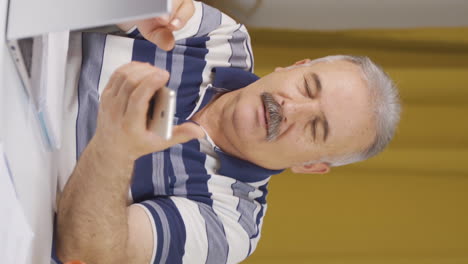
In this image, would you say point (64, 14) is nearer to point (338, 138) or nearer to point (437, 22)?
point (338, 138)

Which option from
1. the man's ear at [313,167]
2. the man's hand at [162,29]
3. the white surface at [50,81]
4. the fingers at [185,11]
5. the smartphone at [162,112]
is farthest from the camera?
the man's ear at [313,167]

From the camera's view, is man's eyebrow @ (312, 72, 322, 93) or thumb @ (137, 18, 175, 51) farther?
man's eyebrow @ (312, 72, 322, 93)

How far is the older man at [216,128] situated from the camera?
2.58 feet

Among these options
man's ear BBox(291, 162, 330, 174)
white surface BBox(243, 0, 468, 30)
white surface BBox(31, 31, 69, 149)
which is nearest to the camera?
white surface BBox(31, 31, 69, 149)

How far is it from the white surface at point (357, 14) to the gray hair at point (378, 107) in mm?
360

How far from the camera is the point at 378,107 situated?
0.98 metres

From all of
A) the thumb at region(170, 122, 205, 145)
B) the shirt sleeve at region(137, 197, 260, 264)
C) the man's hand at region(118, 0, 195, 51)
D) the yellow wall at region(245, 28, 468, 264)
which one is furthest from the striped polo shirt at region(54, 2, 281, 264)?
the yellow wall at region(245, 28, 468, 264)

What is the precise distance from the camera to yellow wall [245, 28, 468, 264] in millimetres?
1309

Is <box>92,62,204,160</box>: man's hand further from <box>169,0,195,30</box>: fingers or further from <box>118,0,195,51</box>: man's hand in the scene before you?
<box>169,0,195,30</box>: fingers

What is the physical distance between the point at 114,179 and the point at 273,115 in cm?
39

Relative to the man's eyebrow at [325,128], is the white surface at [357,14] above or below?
above

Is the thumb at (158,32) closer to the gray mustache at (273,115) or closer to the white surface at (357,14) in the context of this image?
the gray mustache at (273,115)

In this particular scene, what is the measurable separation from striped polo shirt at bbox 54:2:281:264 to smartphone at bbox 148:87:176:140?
284 millimetres

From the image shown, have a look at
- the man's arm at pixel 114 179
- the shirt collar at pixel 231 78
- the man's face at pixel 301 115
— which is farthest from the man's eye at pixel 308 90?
the man's arm at pixel 114 179
